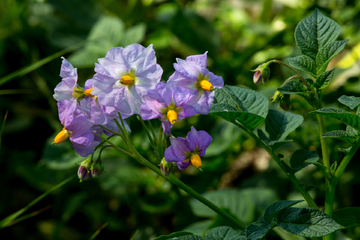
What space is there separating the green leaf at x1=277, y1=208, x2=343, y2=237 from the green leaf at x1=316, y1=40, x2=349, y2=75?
15.0 inches

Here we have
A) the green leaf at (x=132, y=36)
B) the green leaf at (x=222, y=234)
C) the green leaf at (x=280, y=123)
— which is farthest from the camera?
the green leaf at (x=132, y=36)

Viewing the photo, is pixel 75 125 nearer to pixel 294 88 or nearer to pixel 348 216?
pixel 294 88

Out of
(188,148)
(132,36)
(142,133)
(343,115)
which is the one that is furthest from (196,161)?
(132,36)

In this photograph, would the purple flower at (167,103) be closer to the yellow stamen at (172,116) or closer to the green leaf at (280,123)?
the yellow stamen at (172,116)

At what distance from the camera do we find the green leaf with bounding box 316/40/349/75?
0.90 metres

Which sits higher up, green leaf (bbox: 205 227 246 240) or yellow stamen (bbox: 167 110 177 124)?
yellow stamen (bbox: 167 110 177 124)

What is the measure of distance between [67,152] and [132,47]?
1124 millimetres

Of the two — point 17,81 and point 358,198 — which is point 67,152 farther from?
point 358,198

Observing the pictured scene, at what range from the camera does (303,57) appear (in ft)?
3.07

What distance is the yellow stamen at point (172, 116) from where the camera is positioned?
2.47ft

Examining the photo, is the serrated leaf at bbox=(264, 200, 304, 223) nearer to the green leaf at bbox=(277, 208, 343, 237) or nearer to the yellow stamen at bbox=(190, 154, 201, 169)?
the green leaf at bbox=(277, 208, 343, 237)

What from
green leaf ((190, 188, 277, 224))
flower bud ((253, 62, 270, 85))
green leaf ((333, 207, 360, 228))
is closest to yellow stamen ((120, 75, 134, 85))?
flower bud ((253, 62, 270, 85))

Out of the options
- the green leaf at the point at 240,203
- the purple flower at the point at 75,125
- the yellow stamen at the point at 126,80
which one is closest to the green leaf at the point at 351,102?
the yellow stamen at the point at 126,80

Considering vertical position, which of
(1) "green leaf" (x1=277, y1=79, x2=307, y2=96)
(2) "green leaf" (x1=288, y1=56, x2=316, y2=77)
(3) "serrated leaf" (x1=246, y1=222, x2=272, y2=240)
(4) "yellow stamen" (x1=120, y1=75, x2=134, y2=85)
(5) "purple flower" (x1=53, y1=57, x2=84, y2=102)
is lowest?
(3) "serrated leaf" (x1=246, y1=222, x2=272, y2=240)
